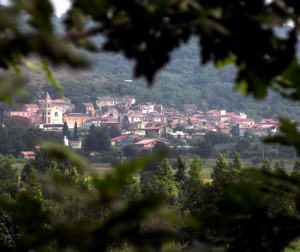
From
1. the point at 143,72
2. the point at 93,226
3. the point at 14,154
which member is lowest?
the point at 14,154

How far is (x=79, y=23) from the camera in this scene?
21.5 inches

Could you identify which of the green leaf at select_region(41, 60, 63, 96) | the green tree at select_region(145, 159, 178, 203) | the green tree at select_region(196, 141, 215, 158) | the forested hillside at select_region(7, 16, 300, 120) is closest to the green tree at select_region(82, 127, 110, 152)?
A: the green tree at select_region(196, 141, 215, 158)

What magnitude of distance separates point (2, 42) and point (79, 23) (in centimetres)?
7

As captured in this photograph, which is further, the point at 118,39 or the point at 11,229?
the point at 11,229

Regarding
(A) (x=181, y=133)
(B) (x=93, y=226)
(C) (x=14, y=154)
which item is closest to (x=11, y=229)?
(B) (x=93, y=226)

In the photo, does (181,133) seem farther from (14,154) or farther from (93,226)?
(93,226)

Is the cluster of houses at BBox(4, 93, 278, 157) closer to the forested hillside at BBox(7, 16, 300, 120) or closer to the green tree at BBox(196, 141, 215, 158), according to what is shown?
the forested hillside at BBox(7, 16, 300, 120)

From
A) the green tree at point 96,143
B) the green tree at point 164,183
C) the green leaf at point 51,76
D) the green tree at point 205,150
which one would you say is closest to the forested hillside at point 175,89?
the green tree at point 96,143

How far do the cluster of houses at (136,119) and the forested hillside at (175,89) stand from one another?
3.75 feet

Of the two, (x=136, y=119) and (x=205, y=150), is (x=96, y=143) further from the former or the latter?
(x=136, y=119)

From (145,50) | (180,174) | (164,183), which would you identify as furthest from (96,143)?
(145,50)

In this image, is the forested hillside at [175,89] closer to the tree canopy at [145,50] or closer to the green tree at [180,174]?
the green tree at [180,174]

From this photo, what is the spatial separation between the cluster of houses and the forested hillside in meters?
1.14

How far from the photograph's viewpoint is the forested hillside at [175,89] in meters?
65.9
